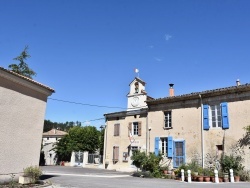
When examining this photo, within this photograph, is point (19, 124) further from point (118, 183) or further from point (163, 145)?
point (163, 145)

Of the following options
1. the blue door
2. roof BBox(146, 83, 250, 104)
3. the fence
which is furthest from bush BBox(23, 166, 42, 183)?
the fence

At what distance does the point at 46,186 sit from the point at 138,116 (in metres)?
14.2

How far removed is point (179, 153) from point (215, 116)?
159 inches

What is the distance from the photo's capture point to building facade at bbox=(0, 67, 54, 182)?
11.2 metres

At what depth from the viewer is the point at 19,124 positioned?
12.0 m

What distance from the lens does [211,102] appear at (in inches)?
766

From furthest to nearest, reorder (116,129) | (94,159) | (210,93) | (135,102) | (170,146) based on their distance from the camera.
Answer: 1. (94,159)
2. (116,129)
3. (135,102)
4. (170,146)
5. (210,93)

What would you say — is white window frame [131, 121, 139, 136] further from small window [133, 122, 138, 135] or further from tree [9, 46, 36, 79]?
tree [9, 46, 36, 79]

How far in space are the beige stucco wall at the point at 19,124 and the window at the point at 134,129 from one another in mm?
12185

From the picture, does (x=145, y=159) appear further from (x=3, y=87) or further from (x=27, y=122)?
(x=3, y=87)

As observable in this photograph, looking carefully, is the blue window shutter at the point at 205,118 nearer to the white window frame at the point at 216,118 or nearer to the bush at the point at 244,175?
the white window frame at the point at 216,118

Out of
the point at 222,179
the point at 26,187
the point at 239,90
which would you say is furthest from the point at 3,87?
the point at 239,90

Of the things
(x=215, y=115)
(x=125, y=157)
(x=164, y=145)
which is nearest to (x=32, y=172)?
(x=164, y=145)

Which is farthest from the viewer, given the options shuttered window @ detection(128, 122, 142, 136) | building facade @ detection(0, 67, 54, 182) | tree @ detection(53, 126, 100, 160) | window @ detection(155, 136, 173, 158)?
tree @ detection(53, 126, 100, 160)
